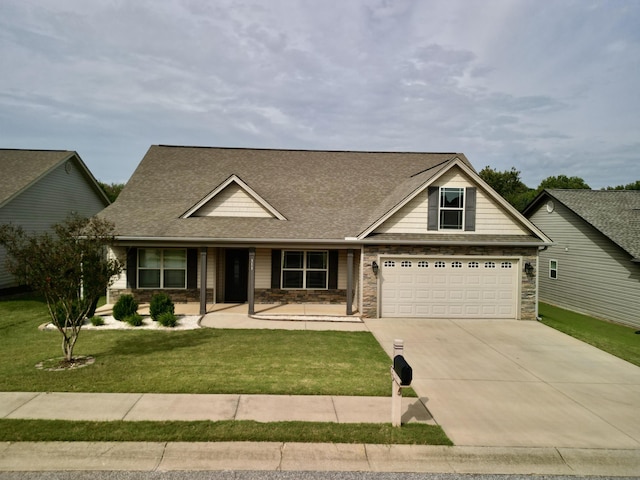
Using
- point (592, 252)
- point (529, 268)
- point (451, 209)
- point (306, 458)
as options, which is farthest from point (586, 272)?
point (306, 458)

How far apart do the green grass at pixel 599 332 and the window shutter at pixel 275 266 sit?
10.1 m

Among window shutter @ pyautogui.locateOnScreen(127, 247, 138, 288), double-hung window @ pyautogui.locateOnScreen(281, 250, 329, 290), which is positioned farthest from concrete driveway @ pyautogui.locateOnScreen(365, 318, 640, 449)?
window shutter @ pyautogui.locateOnScreen(127, 247, 138, 288)

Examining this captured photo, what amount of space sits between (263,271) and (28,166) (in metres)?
13.9

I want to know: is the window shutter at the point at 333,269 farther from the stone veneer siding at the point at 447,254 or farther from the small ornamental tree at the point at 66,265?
the small ornamental tree at the point at 66,265

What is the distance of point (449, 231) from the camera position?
47.6ft

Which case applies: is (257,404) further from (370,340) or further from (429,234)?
(429,234)

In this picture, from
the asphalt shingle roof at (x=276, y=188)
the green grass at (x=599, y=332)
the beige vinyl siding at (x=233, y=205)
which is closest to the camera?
the green grass at (x=599, y=332)

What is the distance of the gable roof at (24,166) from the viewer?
18141mm

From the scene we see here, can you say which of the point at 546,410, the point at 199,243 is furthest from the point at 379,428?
the point at 199,243

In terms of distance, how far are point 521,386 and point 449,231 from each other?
7.12 meters

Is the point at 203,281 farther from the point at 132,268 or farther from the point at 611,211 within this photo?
the point at 611,211

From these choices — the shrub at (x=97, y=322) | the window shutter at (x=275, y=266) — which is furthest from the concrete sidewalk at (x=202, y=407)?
the window shutter at (x=275, y=266)

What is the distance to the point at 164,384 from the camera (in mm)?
7664

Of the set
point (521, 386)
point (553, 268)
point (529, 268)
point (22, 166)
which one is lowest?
point (521, 386)
